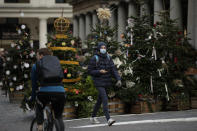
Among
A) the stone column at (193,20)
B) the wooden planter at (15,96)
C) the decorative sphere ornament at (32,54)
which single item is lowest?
the wooden planter at (15,96)

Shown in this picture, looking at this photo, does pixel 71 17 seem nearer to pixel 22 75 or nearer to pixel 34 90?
pixel 22 75

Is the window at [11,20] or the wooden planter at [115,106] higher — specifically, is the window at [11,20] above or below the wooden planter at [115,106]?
above

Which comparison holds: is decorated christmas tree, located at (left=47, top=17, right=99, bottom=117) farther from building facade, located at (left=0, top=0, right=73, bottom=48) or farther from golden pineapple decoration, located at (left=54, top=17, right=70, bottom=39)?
building facade, located at (left=0, top=0, right=73, bottom=48)

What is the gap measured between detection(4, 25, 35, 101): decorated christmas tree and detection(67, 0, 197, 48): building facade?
2337 millimetres

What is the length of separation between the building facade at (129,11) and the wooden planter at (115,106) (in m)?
3.14

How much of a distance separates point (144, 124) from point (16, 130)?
307cm

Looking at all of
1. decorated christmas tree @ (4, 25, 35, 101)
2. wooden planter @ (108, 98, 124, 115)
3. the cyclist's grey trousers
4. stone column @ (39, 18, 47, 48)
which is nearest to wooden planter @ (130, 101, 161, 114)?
wooden planter @ (108, 98, 124, 115)

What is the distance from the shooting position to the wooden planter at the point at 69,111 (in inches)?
494

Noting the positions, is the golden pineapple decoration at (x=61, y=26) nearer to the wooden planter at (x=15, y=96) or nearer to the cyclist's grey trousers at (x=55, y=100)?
the cyclist's grey trousers at (x=55, y=100)

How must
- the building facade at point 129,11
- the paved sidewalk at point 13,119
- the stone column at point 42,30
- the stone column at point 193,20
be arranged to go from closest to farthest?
the paved sidewalk at point 13,119 → the stone column at point 193,20 → the building facade at point 129,11 → the stone column at point 42,30

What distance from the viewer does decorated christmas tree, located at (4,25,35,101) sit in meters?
17.8

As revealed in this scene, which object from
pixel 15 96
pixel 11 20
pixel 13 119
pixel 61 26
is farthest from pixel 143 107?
pixel 11 20

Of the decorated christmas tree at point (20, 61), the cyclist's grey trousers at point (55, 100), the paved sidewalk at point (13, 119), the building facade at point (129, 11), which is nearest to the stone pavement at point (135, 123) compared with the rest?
the paved sidewalk at point (13, 119)

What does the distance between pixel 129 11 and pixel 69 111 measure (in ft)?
96.9
